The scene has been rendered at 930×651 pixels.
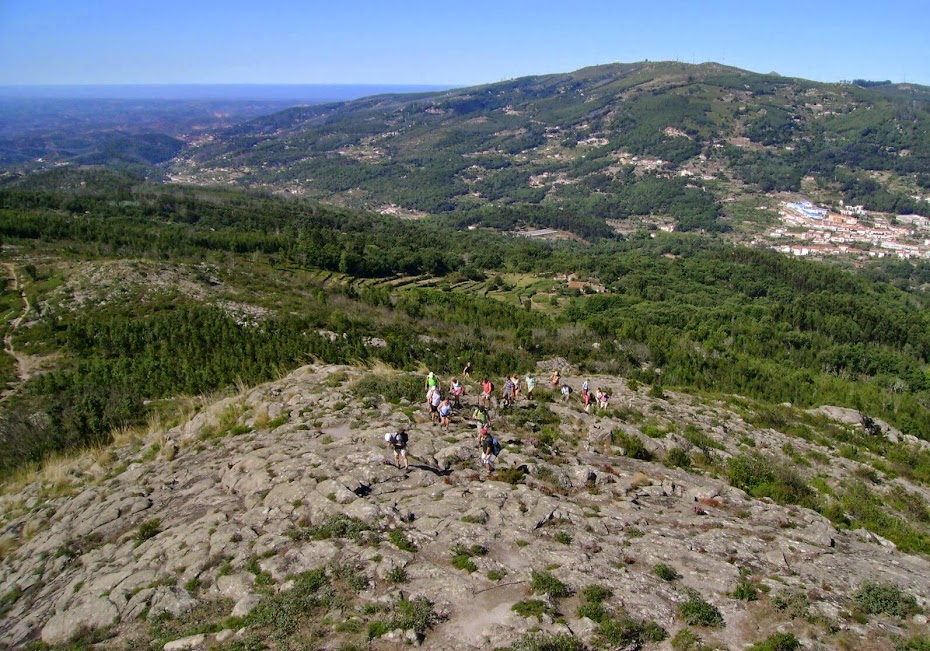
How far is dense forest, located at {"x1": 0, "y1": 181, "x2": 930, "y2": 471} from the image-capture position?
43156 millimetres

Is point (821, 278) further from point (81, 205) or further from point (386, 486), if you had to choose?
point (81, 205)

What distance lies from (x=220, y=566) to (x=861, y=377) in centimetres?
8783

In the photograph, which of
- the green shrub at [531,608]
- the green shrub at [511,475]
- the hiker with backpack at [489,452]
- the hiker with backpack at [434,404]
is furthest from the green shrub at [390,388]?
the green shrub at [531,608]

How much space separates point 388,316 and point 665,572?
57809mm

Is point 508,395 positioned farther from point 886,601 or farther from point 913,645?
point 913,645

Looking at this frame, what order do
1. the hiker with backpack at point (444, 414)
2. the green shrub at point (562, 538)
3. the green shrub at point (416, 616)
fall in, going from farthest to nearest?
1. the hiker with backpack at point (444, 414)
2. the green shrub at point (562, 538)
3. the green shrub at point (416, 616)

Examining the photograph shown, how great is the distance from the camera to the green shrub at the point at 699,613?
41.4 feet

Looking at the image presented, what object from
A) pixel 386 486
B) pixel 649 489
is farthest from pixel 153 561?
pixel 649 489

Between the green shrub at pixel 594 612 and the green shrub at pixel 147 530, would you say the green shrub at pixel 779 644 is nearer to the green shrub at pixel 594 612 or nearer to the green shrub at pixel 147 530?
the green shrub at pixel 594 612

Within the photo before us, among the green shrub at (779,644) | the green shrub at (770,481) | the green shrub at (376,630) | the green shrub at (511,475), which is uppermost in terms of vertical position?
the green shrub at (779,644)

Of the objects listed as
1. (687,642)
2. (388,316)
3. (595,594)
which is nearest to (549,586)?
(595,594)

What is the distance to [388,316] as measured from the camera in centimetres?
6962

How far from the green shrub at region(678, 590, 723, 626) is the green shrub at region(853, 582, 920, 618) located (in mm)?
4033

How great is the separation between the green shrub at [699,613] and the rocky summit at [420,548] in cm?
5
